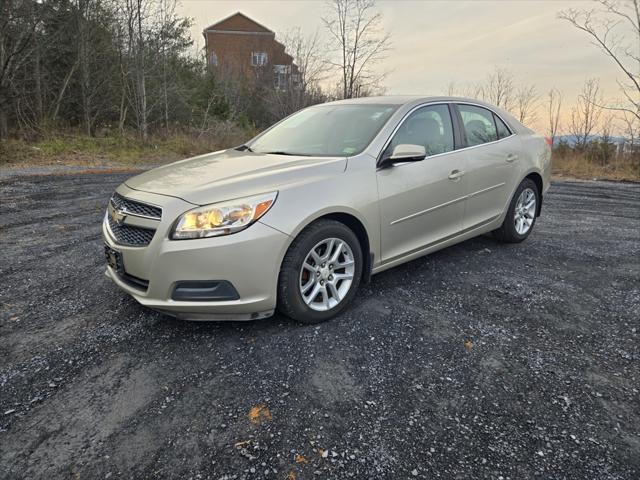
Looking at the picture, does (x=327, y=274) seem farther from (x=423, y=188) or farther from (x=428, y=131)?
(x=428, y=131)

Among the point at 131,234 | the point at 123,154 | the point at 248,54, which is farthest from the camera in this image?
the point at 248,54

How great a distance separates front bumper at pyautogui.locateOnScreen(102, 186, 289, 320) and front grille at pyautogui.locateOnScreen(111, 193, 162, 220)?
0.15 feet

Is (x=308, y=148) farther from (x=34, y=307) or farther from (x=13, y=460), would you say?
(x=13, y=460)

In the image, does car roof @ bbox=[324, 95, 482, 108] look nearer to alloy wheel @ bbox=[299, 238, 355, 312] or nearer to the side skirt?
the side skirt

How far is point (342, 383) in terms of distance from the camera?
2.32 meters

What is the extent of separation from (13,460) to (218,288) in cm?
121

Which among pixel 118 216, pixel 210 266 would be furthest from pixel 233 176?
pixel 118 216

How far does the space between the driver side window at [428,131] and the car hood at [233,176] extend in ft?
2.24

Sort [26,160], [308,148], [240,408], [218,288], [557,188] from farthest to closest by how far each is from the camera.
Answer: [26,160], [557,188], [308,148], [218,288], [240,408]

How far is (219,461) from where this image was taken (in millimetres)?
1798

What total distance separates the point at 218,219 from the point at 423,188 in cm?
175

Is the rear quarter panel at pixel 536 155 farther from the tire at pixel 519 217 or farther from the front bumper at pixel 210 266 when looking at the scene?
the front bumper at pixel 210 266

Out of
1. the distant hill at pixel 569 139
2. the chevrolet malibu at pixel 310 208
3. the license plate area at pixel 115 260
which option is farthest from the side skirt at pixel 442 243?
the distant hill at pixel 569 139

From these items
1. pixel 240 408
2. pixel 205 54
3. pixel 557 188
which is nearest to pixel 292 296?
pixel 240 408
